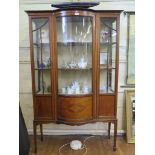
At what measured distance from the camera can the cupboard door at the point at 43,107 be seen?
7.36 feet

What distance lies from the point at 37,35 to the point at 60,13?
38 centimetres

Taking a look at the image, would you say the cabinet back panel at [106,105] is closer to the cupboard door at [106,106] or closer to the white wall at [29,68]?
the cupboard door at [106,106]

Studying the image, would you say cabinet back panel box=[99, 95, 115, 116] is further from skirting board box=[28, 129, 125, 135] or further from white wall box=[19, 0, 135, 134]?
skirting board box=[28, 129, 125, 135]

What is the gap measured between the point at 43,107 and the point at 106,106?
2.51ft

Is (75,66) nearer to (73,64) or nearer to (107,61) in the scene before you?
(73,64)

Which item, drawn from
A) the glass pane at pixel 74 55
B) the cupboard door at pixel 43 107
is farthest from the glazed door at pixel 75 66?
the cupboard door at pixel 43 107

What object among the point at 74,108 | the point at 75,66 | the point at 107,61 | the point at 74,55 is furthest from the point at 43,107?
the point at 107,61

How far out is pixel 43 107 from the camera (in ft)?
7.39

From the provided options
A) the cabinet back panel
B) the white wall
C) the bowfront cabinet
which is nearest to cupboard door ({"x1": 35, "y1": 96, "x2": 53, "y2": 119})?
the bowfront cabinet

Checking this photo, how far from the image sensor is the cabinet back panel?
7.38ft

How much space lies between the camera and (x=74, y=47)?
229 centimetres

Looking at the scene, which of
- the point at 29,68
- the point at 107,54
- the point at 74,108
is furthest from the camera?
the point at 29,68

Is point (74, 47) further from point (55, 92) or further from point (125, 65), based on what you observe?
point (125, 65)
